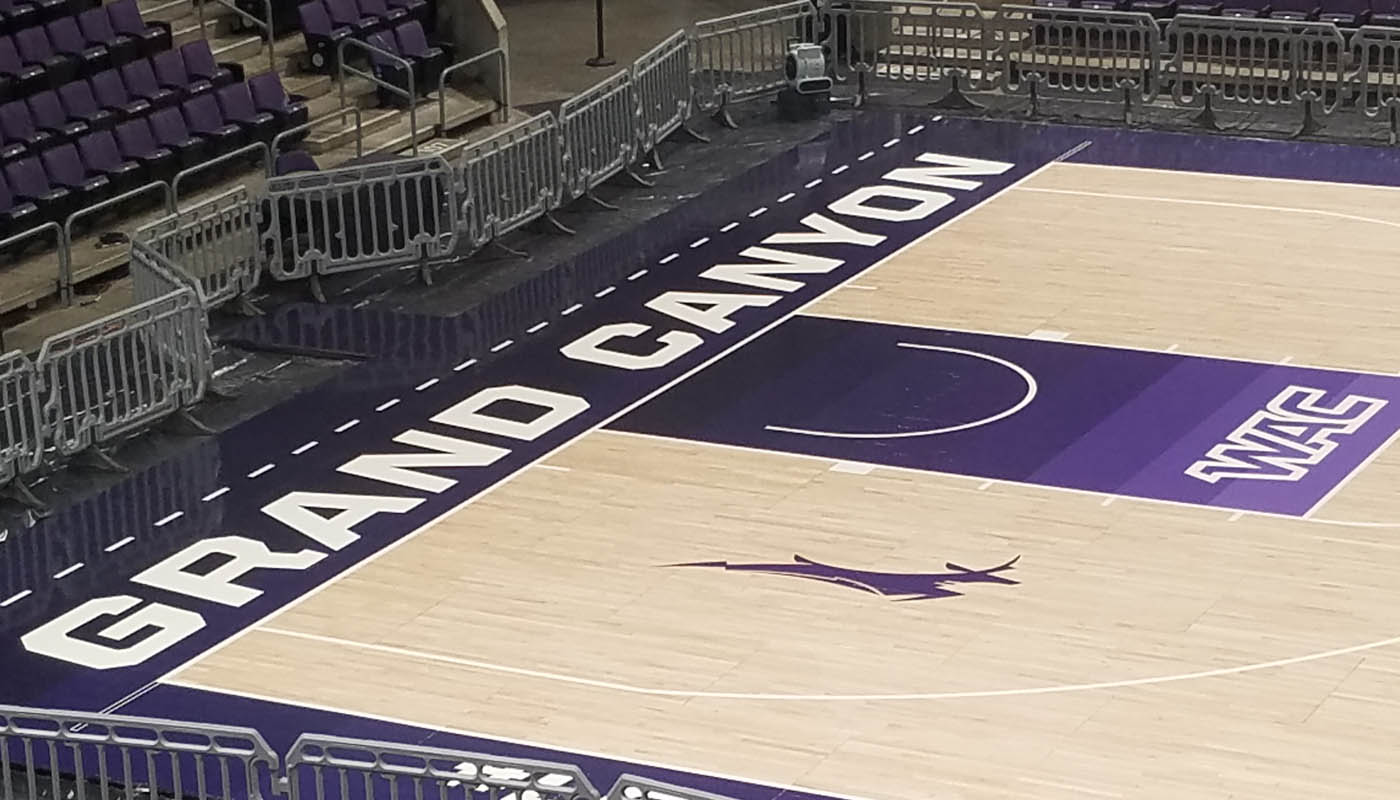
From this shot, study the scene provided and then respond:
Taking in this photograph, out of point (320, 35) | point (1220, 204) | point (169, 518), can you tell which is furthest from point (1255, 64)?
point (169, 518)

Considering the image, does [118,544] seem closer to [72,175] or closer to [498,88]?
[72,175]

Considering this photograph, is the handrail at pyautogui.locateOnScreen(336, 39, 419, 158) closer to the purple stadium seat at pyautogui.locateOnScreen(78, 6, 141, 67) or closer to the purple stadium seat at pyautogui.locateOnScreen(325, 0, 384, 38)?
the purple stadium seat at pyautogui.locateOnScreen(325, 0, 384, 38)

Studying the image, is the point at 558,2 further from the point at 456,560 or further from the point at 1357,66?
the point at 456,560

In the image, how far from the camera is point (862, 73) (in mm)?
29375

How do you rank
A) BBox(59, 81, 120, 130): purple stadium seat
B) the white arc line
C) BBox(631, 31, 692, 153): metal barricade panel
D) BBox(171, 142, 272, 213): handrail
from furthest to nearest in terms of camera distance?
BBox(631, 31, 692, 153): metal barricade panel < BBox(59, 81, 120, 130): purple stadium seat < BBox(171, 142, 272, 213): handrail < the white arc line

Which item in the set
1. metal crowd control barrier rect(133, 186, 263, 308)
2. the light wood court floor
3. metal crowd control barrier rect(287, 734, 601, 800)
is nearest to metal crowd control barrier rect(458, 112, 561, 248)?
metal crowd control barrier rect(133, 186, 263, 308)

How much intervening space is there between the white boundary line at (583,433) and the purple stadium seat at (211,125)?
631 centimetres

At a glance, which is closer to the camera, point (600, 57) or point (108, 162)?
point (108, 162)

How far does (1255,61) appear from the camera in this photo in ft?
93.3

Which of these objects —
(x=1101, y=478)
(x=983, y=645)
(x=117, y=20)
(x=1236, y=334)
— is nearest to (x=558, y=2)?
(x=117, y=20)

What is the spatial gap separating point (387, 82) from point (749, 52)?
471cm

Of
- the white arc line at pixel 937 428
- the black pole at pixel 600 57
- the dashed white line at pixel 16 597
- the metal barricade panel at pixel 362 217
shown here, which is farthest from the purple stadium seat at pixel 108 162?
the black pole at pixel 600 57

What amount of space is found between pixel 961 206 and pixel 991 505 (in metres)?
7.46

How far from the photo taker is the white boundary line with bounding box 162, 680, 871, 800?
1500cm
